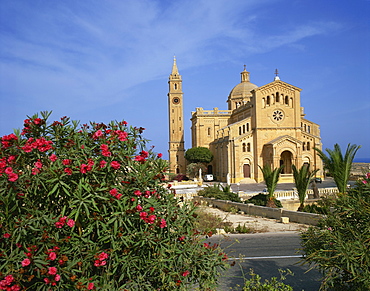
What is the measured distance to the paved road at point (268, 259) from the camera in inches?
328

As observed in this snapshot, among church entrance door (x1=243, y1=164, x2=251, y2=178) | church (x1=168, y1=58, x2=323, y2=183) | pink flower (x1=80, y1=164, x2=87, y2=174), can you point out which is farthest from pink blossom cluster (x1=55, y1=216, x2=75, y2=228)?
church entrance door (x1=243, y1=164, x2=251, y2=178)

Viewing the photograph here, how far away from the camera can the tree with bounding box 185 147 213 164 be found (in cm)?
5384

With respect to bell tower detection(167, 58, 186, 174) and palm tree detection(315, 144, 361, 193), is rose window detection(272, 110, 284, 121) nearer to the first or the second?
bell tower detection(167, 58, 186, 174)

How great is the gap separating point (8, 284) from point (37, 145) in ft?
5.69

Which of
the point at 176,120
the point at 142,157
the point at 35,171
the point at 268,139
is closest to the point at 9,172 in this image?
the point at 35,171

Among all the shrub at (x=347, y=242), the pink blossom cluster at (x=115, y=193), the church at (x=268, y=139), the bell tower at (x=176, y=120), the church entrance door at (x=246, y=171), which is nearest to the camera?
the pink blossom cluster at (x=115, y=193)

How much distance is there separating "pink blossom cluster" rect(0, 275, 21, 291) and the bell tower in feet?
192

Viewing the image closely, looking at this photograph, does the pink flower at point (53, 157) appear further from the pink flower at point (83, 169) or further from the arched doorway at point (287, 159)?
the arched doorway at point (287, 159)

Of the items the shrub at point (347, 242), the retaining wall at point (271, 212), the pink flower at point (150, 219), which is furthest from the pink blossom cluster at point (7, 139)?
the retaining wall at point (271, 212)

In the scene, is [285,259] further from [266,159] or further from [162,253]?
[266,159]

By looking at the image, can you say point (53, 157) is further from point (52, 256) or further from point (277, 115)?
point (277, 115)

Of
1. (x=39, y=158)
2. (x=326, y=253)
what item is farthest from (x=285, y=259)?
(x=39, y=158)

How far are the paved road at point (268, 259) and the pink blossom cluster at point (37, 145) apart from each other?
339 centimetres

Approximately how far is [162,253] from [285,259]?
7.37 meters
